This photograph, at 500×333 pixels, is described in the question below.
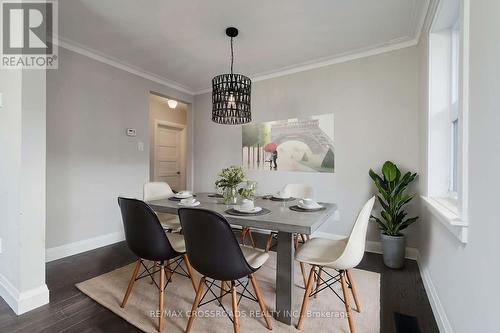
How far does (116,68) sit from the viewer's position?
3.33 metres

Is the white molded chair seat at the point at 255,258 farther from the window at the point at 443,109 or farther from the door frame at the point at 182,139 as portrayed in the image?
the door frame at the point at 182,139

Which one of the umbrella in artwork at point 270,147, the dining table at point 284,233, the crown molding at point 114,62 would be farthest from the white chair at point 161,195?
the crown molding at point 114,62

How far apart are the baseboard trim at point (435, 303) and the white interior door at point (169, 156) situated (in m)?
4.68

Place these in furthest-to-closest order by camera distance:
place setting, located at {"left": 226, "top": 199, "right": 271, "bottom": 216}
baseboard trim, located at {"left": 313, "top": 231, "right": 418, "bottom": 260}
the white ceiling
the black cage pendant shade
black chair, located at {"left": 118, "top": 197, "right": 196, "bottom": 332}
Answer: baseboard trim, located at {"left": 313, "top": 231, "right": 418, "bottom": 260}
the black cage pendant shade
the white ceiling
place setting, located at {"left": 226, "top": 199, "right": 271, "bottom": 216}
black chair, located at {"left": 118, "top": 197, "right": 196, "bottom": 332}

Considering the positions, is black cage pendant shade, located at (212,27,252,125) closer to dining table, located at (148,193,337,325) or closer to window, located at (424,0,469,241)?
dining table, located at (148,193,337,325)

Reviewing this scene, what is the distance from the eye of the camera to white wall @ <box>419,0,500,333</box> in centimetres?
93

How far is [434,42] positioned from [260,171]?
2.51 meters

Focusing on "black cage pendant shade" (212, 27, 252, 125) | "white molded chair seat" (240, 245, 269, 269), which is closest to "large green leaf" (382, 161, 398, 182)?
"black cage pendant shade" (212, 27, 252, 125)

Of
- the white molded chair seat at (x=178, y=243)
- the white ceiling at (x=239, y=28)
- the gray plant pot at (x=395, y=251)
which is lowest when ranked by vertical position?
the gray plant pot at (x=395, y=251)

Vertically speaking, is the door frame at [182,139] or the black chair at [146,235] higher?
the door frame at [182,139]

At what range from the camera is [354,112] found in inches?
122

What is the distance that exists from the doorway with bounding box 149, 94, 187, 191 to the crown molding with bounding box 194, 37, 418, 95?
7.30 ft

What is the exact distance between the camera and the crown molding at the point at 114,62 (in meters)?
2.80

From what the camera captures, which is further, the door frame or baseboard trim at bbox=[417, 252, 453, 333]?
the door frame
